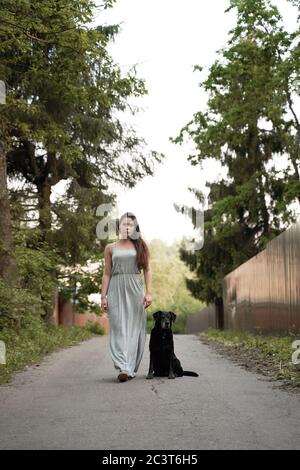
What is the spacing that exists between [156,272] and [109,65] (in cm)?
6214

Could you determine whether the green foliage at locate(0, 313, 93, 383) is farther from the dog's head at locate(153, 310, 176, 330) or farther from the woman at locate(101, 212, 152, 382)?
the dog's head at locate(153, 310, 176, 330)

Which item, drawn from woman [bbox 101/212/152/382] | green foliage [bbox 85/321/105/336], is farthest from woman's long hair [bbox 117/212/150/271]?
green foliage [bbox 85/321/105/336]

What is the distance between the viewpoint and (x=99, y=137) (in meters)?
24.6

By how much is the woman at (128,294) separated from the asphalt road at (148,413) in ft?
1.49

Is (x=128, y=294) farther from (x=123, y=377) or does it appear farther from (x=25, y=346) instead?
(x=25, y=346)

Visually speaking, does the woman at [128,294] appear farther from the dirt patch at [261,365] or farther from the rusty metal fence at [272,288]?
the rusty metal fence at [272,288]

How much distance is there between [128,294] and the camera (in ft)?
32.3

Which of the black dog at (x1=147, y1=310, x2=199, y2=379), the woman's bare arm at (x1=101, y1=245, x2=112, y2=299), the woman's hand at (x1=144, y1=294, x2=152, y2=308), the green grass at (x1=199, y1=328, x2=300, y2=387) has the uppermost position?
the woman's bare arm at (x1=101, y1=245, x2=112, y2=299)

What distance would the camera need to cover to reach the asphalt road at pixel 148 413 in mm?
5438

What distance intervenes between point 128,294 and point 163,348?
0.83 m

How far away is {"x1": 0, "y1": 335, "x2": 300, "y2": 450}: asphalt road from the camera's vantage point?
5.44 meters

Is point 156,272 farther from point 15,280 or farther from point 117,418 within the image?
point 117,418

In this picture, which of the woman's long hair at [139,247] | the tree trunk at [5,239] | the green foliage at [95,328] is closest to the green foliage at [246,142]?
the green foliage at [95,328]
